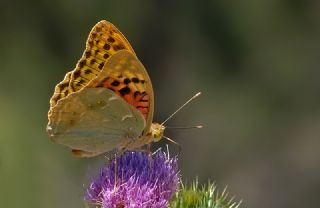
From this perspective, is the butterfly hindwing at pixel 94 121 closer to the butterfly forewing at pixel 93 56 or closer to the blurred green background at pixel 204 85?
the butterfly forewing at pixel 93 56

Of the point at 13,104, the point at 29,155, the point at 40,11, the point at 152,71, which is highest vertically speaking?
the point at 40,11

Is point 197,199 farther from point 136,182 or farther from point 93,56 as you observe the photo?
point 93,56

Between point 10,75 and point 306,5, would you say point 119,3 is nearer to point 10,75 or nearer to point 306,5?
point 10,75

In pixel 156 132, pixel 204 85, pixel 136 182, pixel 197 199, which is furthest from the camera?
pixel 204 85

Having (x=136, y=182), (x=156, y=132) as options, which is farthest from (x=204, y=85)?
(x=136, y=182)

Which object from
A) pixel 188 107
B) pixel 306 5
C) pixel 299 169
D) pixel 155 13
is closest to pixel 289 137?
pixel 299 169

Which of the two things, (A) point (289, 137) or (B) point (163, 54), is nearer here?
(A) point (289, 137)
